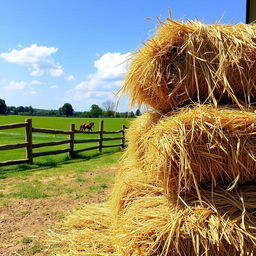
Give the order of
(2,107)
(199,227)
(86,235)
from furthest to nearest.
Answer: (2,107) < (86,235) < (199,227)

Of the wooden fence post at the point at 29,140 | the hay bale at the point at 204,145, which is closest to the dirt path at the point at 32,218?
the hay bale at the point at 204,145

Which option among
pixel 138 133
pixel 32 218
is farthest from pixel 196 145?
pixel 32 218

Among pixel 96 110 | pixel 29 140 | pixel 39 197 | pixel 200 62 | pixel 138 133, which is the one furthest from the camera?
pixel 96 110

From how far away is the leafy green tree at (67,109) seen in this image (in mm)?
73750

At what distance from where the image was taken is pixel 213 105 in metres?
1.62

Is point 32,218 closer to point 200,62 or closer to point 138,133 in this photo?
point 138,133

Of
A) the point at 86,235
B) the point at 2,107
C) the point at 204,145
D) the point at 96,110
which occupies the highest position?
the point at 2,107

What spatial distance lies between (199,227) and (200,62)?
0.98 meters

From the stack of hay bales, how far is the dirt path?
54.7 inches

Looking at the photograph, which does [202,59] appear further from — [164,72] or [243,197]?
[243,197]

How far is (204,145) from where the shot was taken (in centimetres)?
143

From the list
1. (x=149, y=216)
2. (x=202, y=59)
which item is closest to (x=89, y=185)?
(x=149, y=216)

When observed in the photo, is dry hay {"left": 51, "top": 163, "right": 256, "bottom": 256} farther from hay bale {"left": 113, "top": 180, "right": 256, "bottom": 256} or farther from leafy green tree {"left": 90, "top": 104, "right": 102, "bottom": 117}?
leafy green tree {"left": 90, "top": 104, "right": 102, "bottom": 117}

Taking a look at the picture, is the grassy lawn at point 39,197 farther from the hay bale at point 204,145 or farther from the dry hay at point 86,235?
the hay bale at point 204,145
